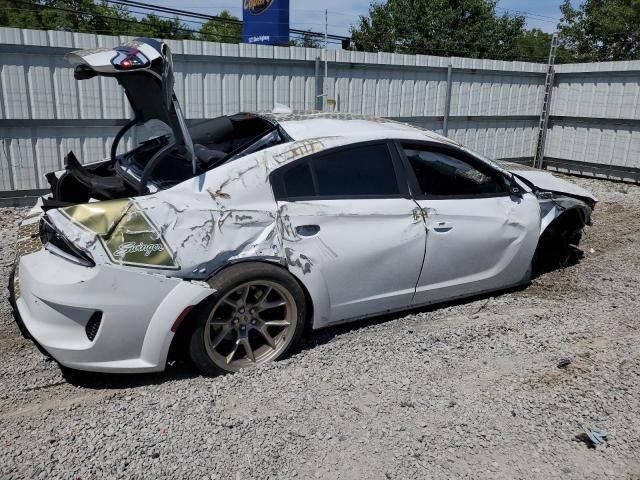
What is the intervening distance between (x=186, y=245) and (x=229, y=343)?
2.35ft

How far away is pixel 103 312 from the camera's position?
2.96 metres

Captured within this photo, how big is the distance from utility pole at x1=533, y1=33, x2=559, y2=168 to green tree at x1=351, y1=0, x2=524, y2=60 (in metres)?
17.7

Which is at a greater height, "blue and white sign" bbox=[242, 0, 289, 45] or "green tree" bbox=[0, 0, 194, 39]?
"green tree" bbox=[0, 0, 194, 39]

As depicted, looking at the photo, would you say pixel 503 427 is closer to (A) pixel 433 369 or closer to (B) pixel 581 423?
(B) pixel 581 423

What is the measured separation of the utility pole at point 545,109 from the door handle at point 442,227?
31.5 ft

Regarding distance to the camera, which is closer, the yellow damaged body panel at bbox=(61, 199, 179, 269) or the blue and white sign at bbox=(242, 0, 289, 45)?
the yellow damaged body panel at bbox=(61, 199, 179, 269)

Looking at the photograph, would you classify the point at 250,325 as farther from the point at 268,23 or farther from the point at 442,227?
the point at 268,23

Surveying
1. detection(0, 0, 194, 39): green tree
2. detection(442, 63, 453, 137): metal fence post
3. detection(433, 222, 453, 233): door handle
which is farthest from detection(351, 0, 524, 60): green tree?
detection(433, 222, 453, 233): door handle

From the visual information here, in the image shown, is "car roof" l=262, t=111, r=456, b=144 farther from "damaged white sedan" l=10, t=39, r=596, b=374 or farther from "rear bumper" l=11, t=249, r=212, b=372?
"rear bumper" l=11, t=249, r=212, b=372

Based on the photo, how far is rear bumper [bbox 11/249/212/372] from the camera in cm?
295

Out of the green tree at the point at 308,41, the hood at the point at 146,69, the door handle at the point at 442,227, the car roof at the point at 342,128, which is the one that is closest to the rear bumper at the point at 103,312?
the hood at the point at 146,69

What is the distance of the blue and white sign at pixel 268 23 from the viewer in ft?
47.6

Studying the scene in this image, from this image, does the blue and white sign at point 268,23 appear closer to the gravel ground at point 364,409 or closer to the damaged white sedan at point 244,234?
the damaged white sedan at point 244,234

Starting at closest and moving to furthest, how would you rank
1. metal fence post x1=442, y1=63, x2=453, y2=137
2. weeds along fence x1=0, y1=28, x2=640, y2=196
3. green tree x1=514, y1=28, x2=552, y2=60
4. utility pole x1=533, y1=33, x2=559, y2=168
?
weeds along fence x1=0, y1=28, x2=640, y2=196
metal fence post x1=442, y1=63, x2=453, y2=137
utility pole x1=533, y1=33, x2=559, y2=168
green tree x1=514, y1=28, x2=552, y2=60
